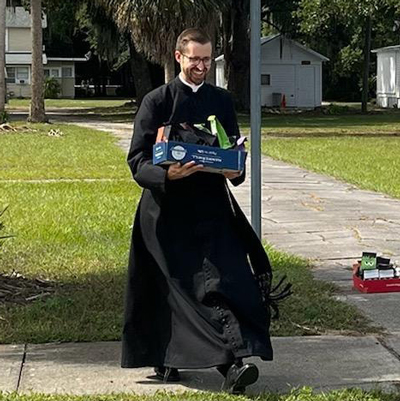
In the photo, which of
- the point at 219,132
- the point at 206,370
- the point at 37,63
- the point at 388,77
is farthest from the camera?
the point at 388,77

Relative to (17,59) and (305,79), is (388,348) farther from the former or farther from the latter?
(17,59)

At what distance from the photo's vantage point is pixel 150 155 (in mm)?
5277

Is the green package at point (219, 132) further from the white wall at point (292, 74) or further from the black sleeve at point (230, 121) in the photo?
the white wall at point (292, 74)

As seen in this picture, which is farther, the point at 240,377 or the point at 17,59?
the point at 17,59

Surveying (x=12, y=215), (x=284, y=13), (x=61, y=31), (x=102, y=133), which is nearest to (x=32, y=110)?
(x=102, y=133)

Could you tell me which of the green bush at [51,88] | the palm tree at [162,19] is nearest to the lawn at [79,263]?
the palm tree at [162,19]

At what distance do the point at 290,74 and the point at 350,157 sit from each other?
31.8 m

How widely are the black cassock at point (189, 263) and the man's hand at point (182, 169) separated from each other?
0.20ft

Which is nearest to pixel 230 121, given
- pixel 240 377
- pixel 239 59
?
pixel 240 377

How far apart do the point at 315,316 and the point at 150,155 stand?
2264 millimetres

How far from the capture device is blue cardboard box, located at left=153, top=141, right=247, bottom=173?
4977 millimetres

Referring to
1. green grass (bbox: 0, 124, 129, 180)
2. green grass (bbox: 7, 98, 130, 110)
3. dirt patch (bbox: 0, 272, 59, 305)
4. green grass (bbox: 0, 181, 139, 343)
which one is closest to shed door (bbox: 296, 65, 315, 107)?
green grass (bbox: 7, 98, 130, 110)

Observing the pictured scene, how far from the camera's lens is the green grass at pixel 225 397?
517 centimetres

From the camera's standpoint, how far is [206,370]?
5738mm
